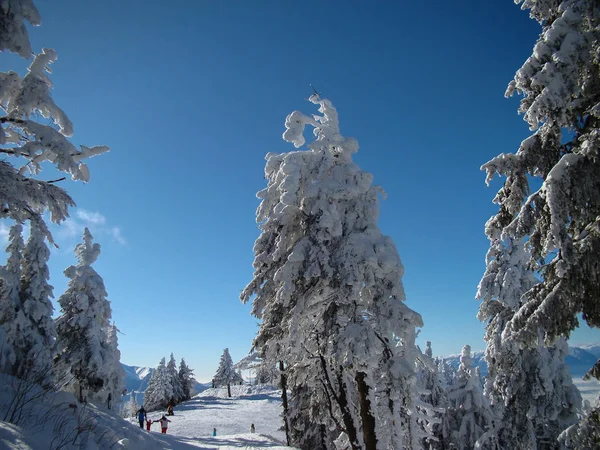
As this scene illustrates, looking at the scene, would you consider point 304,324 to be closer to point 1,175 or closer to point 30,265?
point 1,175

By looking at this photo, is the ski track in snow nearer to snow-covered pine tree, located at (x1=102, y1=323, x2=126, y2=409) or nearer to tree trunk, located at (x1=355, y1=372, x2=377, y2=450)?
snow-covered pine tree, located at (x1=102, y1=323, x2=126, y2=409)

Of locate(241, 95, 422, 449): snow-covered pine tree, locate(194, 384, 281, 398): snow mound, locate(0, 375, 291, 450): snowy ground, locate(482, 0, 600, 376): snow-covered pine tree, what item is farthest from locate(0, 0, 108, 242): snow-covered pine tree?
locate(194, 384, 281, 398): snow mound

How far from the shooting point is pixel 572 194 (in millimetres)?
5160

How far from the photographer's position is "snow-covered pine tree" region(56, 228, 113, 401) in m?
25.3

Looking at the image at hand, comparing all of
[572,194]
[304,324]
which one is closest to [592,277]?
[572,194]

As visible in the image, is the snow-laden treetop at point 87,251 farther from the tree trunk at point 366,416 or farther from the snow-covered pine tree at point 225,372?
the snow-covered pine tree at point 225,372

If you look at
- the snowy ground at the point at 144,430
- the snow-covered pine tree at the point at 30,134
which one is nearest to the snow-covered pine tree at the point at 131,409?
the snowy ground at the point at 144,430

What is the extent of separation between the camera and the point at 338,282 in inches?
404

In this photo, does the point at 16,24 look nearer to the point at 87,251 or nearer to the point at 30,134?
the point at 30,134

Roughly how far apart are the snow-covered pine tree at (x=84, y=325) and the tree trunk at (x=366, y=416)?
76.0 ft

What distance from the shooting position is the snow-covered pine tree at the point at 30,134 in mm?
6230

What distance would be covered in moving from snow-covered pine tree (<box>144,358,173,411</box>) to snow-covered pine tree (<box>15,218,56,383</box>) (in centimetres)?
4820

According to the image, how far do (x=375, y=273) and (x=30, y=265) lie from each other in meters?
24.7

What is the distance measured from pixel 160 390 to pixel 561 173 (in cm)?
7393
